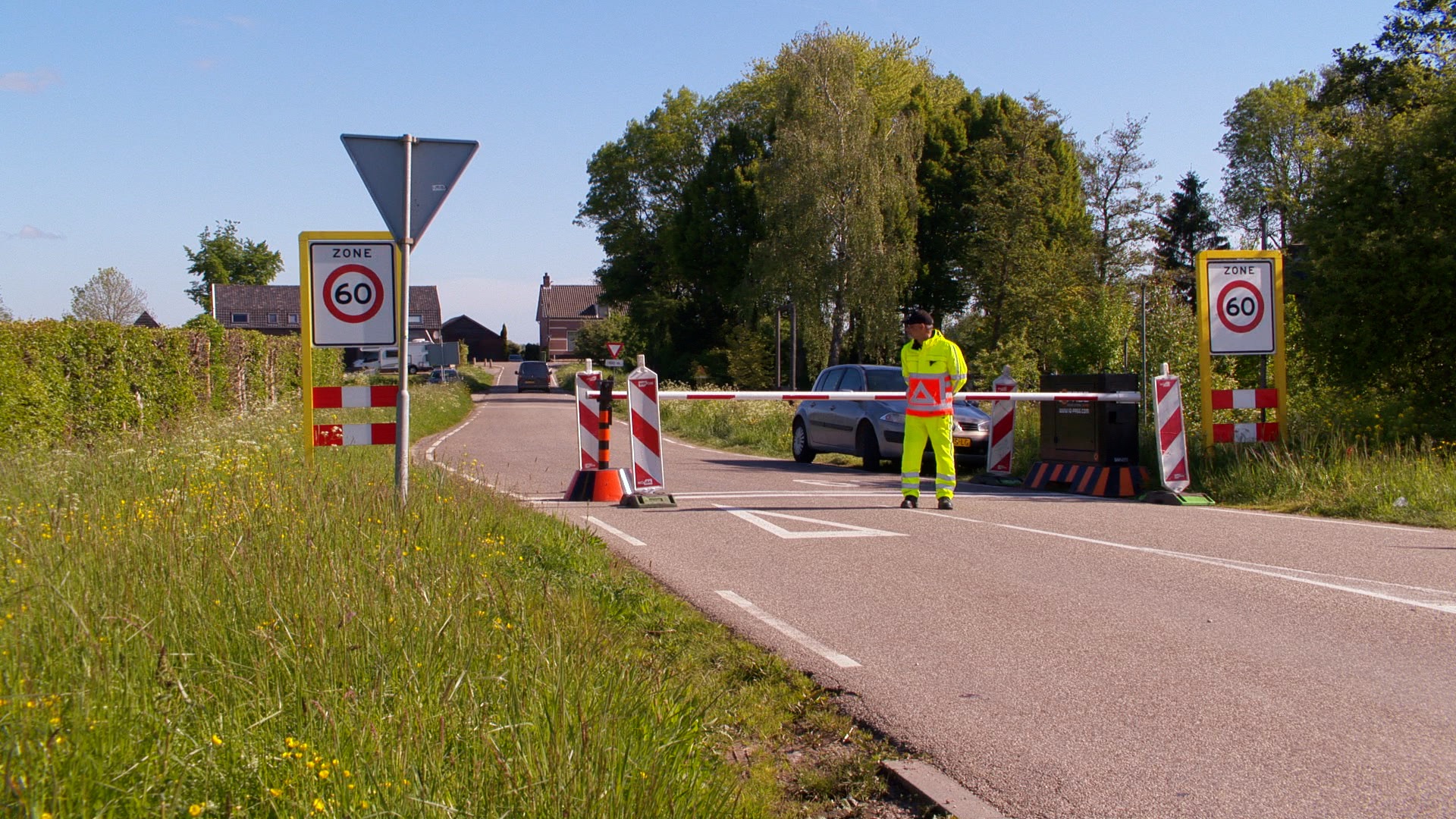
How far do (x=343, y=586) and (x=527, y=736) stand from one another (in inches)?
62.0

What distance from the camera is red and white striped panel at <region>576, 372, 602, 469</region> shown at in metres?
12.0

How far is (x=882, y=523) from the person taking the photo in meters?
10.3

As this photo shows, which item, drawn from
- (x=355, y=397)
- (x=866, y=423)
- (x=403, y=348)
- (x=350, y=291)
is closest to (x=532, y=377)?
(x=866, y=423)

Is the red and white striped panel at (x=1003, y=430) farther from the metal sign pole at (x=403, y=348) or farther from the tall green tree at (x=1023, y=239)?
the tall green tree at (x=1023, y=239)

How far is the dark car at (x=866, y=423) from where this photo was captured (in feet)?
56.6

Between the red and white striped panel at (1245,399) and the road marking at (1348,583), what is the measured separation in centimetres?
486

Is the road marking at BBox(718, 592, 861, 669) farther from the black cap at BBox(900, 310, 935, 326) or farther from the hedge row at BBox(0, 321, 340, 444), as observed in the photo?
the hedge row at BBox(0, 321, 340, 444)

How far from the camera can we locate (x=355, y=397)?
8.62 metres

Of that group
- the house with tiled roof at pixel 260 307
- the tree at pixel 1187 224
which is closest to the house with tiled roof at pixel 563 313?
A: the house with tiled roof at pixel 260 307

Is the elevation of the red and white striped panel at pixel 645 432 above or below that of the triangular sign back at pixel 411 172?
below

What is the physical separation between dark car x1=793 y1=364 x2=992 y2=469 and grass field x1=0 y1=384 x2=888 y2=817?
11069mm

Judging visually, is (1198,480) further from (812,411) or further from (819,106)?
(819,106)

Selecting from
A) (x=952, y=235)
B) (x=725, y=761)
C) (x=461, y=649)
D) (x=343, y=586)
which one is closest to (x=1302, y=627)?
(x=725, y=761)

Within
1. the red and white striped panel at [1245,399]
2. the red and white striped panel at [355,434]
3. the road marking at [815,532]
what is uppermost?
the red and white striped panel at [1245,399]
